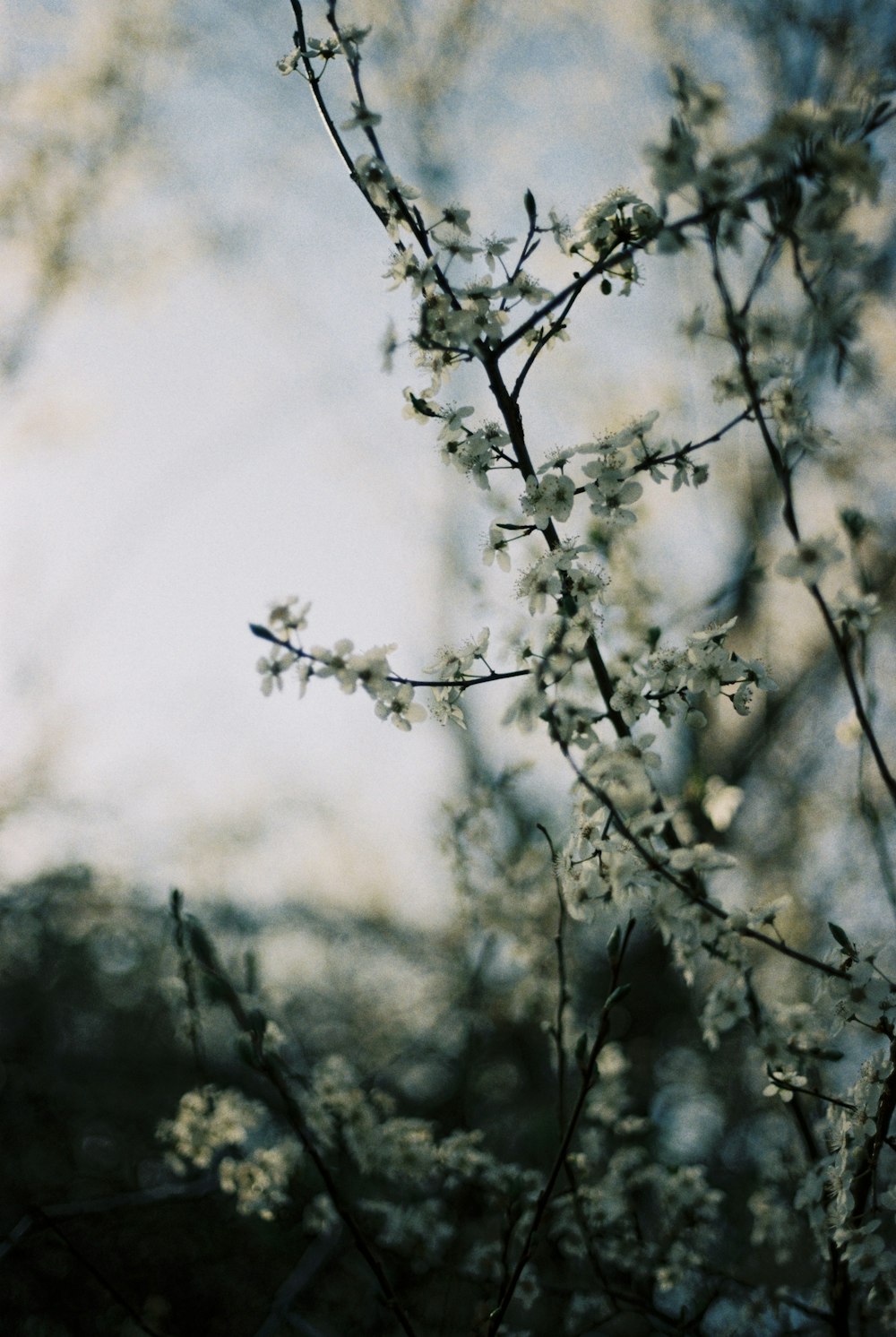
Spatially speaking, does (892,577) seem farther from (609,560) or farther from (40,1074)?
(40,1074)

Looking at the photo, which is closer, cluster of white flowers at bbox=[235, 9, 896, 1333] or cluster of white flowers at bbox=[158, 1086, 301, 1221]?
cluster of white flowers at bbox=[235, 9, 896, 1333]

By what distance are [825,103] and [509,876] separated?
12.8 feet

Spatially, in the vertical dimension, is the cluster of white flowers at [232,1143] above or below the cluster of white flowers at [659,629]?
below

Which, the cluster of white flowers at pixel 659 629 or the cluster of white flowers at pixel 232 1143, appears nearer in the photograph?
the cluster of white flowers at pixel 659 629

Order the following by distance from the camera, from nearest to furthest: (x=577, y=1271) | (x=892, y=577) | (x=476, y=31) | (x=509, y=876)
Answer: (x=577, y=1271) < (x=509, y=876) < (x=892, y=577) < (x=476, y=31)

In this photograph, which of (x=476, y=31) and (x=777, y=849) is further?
(x=777, y=849)

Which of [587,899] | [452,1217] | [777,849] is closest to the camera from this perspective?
[587,899]

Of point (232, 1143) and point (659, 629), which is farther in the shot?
point (232, 1143)

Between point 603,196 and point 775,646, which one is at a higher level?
point 775,646

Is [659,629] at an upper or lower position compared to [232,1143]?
upper

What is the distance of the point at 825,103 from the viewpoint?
4.03 meters

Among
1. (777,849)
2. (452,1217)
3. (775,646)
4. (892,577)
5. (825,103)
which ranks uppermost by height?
(825,103)

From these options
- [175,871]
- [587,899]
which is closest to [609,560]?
[587,899]

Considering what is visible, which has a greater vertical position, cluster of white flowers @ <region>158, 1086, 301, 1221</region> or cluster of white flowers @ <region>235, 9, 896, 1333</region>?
cluster of white flowers @ <region>235, 9, 896, 1333</region>
